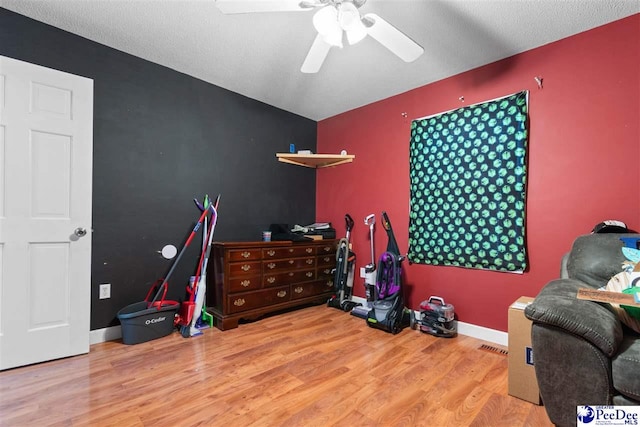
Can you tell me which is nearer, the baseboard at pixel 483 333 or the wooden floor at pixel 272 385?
the wooden floor at pixel 272 385

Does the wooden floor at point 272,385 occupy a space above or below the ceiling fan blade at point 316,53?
below

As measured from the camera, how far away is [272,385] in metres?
1.81

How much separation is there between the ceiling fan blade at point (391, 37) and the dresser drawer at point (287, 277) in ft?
7.57

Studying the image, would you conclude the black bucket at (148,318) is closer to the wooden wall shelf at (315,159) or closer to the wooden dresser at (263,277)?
the wooden dresser at (263,277)

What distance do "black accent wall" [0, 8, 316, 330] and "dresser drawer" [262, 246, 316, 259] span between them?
491 millimetres

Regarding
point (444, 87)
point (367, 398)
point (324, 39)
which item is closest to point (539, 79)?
point (444, 87)

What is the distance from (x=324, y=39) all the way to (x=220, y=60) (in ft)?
4.47

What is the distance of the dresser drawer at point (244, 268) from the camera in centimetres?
280

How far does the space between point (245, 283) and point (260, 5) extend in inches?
89.5

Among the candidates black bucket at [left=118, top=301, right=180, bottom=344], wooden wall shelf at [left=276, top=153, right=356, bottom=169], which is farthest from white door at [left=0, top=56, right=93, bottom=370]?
wooden wall shelf at [left=276, top=153, right=356, bottom=169]

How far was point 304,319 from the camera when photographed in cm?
306

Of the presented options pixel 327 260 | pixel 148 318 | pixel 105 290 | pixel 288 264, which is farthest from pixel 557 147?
pixel 105 290

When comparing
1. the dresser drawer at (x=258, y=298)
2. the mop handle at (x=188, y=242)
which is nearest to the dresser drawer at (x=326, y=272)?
the dresser drawer at (x=258, y=298)

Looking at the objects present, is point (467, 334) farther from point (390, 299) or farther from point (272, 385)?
point (272, 385)
